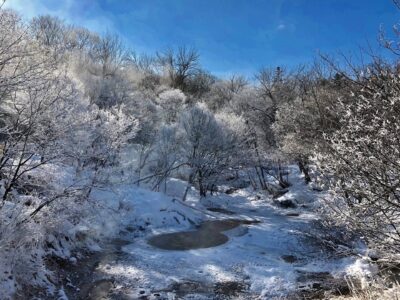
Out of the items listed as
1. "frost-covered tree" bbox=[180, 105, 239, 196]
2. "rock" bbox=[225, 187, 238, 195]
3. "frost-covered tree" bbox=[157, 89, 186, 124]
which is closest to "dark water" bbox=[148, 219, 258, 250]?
"frost-covered tree" bbox=[180, 105, 239, 196]

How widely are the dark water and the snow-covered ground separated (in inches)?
18.5

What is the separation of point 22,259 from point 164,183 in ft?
73.6

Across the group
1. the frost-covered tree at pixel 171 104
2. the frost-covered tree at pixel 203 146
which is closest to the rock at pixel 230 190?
the frost-covered tree at pixel 203 146

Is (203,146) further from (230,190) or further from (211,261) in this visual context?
(211,261)

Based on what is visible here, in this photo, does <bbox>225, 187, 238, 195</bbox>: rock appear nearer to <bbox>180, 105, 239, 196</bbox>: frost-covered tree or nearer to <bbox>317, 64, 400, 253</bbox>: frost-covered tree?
<bbox>180, 105, 239, 196</bbox>: frost-covered tree

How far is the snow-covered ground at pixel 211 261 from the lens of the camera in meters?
10.4

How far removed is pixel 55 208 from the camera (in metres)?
11.4

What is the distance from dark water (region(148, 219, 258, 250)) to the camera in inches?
Answer: 622

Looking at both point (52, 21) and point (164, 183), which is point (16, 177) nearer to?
point (164, 183)

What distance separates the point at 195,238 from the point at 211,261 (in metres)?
4.44

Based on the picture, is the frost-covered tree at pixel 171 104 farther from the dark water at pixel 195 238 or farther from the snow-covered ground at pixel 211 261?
the dark water at pixel 195 238

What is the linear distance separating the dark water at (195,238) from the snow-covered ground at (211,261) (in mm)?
469

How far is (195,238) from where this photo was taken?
1753 cm

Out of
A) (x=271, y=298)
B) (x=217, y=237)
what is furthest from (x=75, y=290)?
(x=217, y=237)
